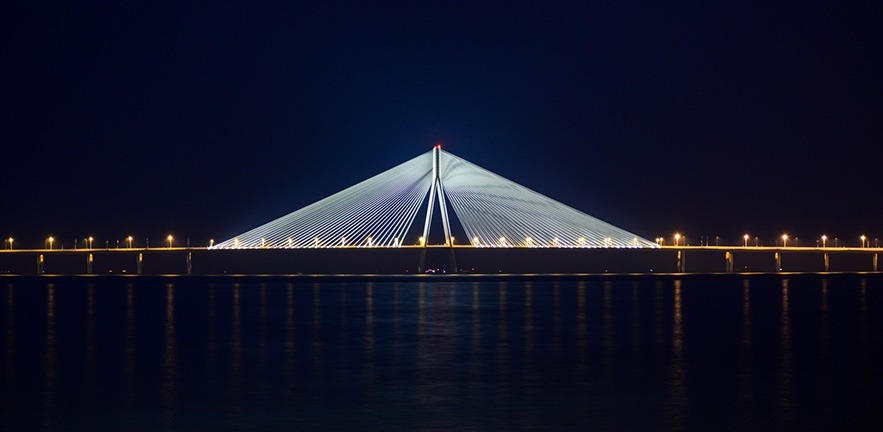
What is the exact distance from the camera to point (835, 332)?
2247cm

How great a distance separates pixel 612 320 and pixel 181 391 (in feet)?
48.6

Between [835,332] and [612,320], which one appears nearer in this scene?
[835,332]

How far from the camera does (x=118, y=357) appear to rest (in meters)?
16.8

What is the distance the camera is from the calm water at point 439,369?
11.1 meters

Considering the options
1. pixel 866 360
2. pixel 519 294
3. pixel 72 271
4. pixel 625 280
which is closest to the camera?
pixel 866 360

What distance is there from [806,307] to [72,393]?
24108 millimetres

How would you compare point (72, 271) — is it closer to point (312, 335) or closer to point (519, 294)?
point (519, 294)

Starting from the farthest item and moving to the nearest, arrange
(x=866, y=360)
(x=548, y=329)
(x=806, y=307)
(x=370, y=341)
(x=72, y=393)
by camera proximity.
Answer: (x=806, y=307)
(x=548, y=329)
(x=370, y=341)
(x=866, y=360)
(x=72, y=393)

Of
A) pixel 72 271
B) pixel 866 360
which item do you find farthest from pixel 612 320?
pixel 72 271

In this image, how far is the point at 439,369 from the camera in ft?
50.8

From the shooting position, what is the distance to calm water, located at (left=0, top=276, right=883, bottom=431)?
11078 millimetres

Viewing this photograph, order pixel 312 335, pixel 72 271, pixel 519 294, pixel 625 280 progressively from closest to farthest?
pixel 312 335 < pixel 519 294 < pixel 625 280 < pixel 72 271

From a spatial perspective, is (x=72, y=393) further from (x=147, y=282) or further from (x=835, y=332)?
(x=147, y=282)

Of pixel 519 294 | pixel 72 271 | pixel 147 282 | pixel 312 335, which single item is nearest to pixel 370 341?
pixel 312 335
